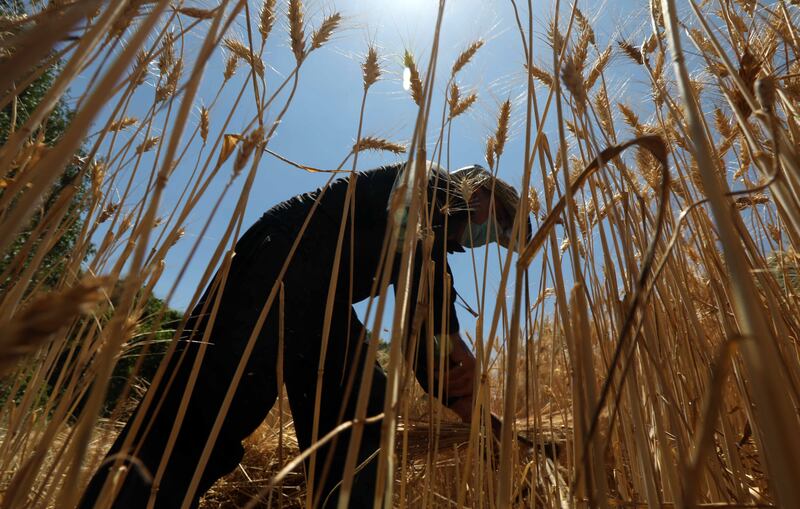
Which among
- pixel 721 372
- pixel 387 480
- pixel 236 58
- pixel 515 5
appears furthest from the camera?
pixel 236 58

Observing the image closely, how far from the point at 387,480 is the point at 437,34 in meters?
0.37

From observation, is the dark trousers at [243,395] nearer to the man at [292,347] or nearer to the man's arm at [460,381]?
the man at [292,347]

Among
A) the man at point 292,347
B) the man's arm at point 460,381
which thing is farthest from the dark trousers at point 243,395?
the man's arm at point 460,381

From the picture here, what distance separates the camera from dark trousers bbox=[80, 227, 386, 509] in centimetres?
117

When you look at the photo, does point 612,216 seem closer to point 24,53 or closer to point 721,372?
point 721,372

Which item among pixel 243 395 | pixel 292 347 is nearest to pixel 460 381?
pixel 292 347

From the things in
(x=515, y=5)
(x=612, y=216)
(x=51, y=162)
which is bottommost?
(x=51, y=162)

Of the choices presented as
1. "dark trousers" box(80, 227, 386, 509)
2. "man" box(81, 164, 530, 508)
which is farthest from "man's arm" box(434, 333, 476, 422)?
"dark trousers" box(80, 227, 386, 509)

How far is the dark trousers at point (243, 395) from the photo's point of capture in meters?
1.17

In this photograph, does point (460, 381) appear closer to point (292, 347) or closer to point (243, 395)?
point (292, 347)

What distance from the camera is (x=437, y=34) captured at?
0.42 meters

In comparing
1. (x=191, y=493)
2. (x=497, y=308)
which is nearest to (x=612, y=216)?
(x=497, y=308)

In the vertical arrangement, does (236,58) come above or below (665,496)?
above

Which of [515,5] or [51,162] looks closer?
[51,162]
